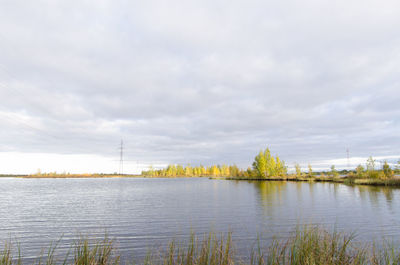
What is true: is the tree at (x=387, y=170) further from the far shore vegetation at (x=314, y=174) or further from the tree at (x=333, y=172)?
the tree at (x=333, y=172)

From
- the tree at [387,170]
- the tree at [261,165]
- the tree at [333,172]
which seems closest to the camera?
the tree at [387,170]

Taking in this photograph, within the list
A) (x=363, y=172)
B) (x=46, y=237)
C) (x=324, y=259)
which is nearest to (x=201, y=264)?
(x=324, y=259)

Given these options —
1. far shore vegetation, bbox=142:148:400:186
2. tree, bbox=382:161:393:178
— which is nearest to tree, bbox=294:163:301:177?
far shore vegetation, bbox=142:148:400:186

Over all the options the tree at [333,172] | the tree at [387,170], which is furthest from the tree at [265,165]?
the tree at [387,170]

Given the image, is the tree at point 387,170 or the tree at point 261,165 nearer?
the tree at point 387,170

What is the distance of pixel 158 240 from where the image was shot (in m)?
16.3

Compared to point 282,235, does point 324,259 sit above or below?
above

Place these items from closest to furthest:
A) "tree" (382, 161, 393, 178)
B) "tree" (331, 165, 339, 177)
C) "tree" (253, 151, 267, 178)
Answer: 1. "tree" (382, 161, 393, 178)
2. "tree" (331, 165, 339, 177)
3. "tree" (253, 151, 267, 178)

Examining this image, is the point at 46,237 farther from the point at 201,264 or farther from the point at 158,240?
the point at 201,264

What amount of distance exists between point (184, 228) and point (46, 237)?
1086 cm

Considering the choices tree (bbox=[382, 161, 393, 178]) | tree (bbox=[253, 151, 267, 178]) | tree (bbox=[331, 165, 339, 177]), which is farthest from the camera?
tree (bbox=[253, 151, 267, 178])

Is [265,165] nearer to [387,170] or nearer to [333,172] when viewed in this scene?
[333,172]

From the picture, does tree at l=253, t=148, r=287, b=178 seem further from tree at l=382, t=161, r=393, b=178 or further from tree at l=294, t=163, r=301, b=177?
tree at l=382, t=161, r=393, b=178

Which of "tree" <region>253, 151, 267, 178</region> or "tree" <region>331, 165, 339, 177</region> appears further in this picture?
"tree" <region>253, 151, 267, 178</region>
